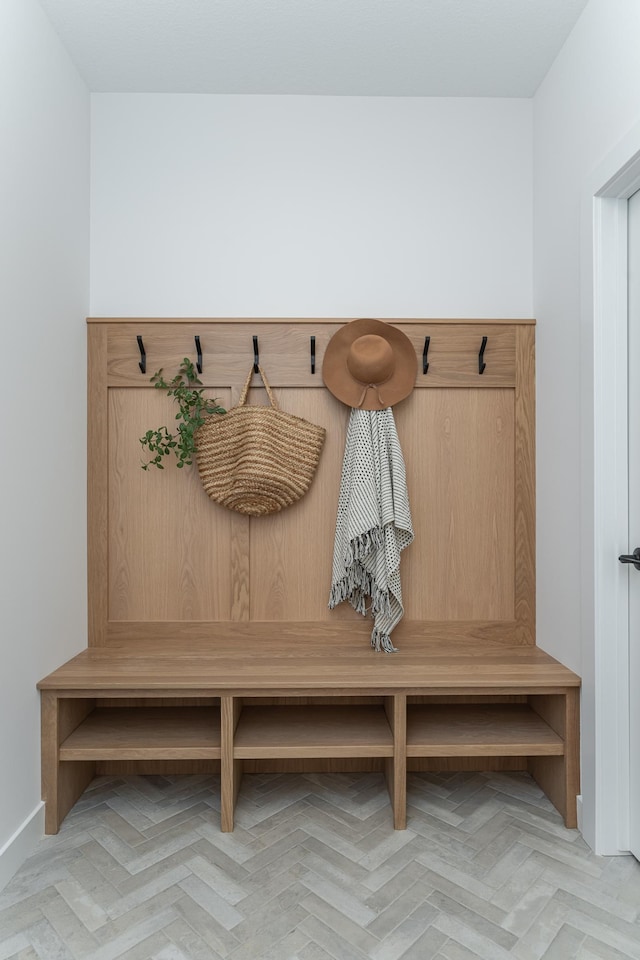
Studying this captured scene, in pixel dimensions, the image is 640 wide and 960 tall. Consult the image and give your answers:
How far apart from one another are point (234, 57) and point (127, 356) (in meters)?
1.19

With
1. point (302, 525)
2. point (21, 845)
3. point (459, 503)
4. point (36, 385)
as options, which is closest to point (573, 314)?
point (459, 503)

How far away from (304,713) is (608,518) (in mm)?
1323

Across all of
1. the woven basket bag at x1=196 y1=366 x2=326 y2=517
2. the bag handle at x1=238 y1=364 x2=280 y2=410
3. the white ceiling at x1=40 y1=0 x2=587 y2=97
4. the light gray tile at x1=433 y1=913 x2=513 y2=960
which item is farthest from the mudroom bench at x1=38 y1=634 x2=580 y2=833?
the white ceiling at x1=40 y1=0 x2=587 y2=97

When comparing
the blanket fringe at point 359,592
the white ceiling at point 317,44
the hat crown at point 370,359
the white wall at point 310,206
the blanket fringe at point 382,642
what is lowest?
the blanket fringe at point 382,642

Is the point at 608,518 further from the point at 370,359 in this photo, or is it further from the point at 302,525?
the point at 302,525

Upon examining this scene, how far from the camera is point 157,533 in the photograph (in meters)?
2.46

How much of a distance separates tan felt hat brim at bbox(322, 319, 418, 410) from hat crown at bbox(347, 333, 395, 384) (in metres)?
0.04

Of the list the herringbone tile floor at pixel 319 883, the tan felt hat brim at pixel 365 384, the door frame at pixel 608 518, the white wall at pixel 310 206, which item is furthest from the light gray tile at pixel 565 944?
the white wall at pixel 310 206

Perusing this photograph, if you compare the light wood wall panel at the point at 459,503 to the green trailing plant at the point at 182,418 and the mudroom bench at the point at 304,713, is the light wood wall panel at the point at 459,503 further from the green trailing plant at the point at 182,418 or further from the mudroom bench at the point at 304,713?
the green trailing plant at the point at 182,418

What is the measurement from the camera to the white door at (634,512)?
1.85 metres

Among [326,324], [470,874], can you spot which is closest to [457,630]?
[470,874]

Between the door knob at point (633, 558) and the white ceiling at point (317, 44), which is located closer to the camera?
the door knob at point (633, 558)

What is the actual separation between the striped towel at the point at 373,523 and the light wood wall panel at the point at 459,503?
0.42 feet

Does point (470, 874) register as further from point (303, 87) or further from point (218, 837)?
point (303, 87)
